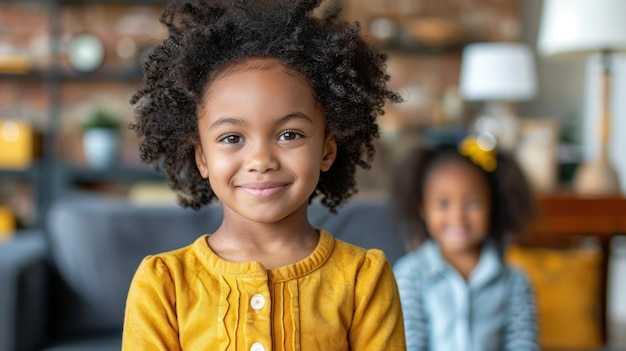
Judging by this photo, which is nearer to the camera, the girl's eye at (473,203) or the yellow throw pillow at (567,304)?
the girl's eye at (473,203)

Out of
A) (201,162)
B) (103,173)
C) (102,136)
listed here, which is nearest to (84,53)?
(102,136)

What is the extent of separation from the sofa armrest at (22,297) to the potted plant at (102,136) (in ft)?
8.30

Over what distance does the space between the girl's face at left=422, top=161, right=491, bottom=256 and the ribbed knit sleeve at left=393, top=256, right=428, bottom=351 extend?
0.30 ft

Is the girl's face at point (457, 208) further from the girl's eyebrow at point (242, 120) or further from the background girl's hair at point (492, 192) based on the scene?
the girl's eyebrow at point (242, 120)

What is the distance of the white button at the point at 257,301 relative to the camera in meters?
0.75

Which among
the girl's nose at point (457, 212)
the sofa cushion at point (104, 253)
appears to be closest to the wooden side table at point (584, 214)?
the girl's nose at point (457, 212)

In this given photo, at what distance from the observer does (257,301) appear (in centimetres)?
75

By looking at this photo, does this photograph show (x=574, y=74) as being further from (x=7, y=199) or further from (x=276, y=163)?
(x=276, y=163)

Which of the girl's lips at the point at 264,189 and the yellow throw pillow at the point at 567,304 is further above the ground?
the girl's lips at the point at 264,189

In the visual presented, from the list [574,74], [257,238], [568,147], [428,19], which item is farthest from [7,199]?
[257,238]

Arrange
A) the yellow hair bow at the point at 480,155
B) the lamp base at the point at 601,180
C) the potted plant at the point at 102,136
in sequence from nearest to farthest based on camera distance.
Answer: the yellow hair bow at the point at 480,155, the lamp base at the point at 601,180, the potted plant at the point at 102,136

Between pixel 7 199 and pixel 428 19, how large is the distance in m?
2.94

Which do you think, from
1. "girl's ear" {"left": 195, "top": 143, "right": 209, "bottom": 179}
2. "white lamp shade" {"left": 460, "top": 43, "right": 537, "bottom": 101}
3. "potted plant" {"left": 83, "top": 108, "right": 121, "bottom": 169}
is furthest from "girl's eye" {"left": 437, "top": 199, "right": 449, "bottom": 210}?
"potted plant" {"left": 83, "top": 108, "right": 121, "bottom": 169}

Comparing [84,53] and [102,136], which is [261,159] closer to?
[102,136]
